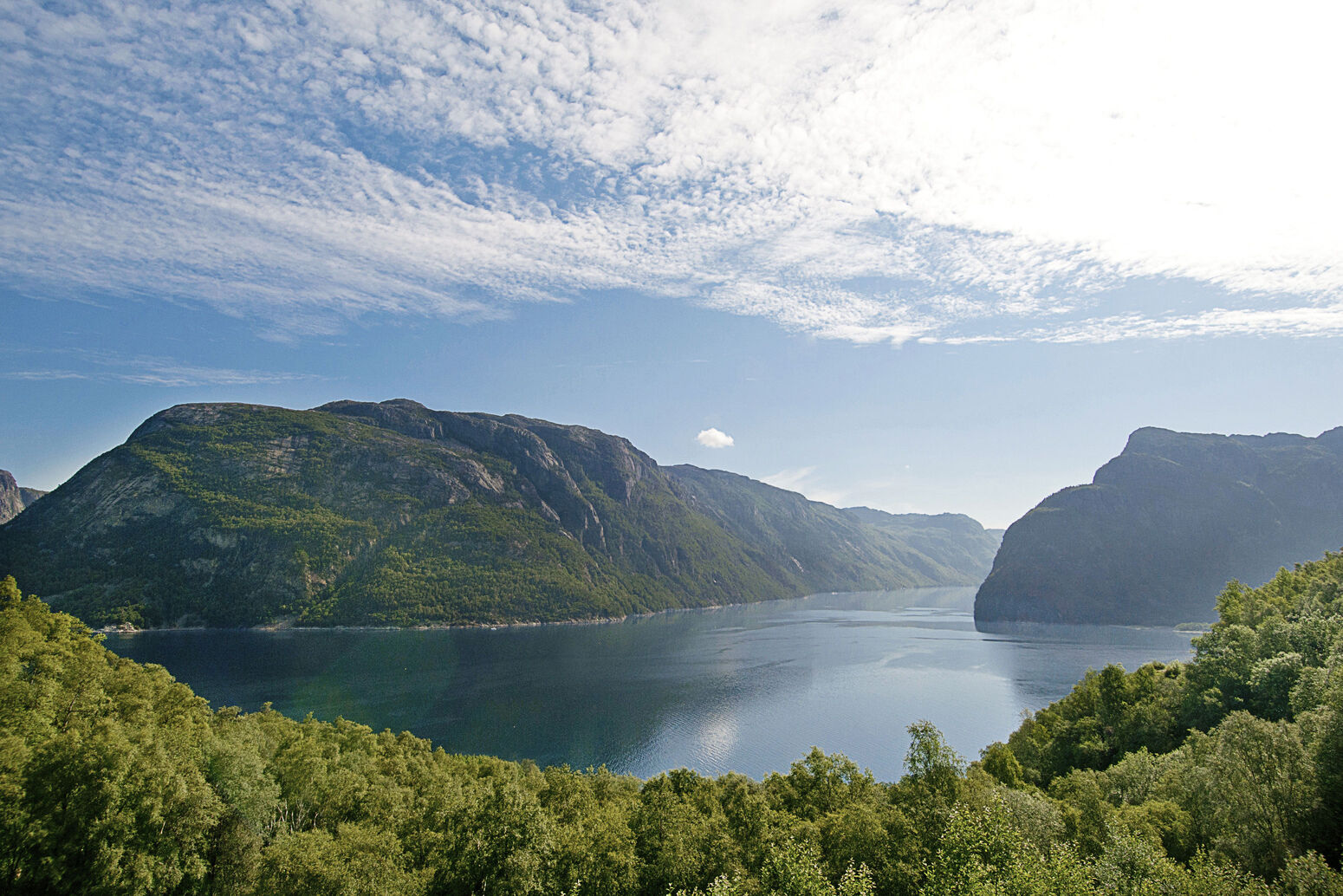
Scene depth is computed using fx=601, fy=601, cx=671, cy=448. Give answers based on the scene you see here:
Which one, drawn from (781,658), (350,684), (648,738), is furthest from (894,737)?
(350,684)

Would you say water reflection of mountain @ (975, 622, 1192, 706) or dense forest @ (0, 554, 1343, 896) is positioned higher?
dense forest @ (0, 554, 1343, 896)

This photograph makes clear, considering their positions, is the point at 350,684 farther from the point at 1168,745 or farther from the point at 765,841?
the point at 1168,745

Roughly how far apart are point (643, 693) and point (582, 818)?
102745 millimetres

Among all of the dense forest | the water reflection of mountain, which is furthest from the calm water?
the dense forest

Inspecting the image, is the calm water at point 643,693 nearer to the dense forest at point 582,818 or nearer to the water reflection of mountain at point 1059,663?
the water reflection of mountain at point 1059,663

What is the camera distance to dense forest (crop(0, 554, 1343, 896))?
2798 cm

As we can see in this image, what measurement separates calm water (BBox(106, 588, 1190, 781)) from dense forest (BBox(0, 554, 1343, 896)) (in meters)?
50.5

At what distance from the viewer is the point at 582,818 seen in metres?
40.5

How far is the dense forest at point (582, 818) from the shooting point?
2798cm

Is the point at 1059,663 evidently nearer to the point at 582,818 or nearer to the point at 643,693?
the point at 643,693

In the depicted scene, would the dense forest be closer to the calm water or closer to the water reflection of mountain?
the calm water

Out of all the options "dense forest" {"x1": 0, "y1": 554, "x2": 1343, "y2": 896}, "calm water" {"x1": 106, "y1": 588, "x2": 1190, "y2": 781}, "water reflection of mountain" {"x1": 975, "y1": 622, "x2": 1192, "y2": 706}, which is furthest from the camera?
"water reflection of mountain" {"x1": 975, "y1": 622, "x2": 1192, "y2": 706}

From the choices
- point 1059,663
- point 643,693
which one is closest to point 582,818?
point 643,693

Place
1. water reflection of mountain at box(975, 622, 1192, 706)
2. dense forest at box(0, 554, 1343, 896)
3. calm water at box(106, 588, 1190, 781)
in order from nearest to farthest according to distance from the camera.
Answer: dense forest at box(0, 554, 1343, 896) < calm water at box(106, 588, 1190, 781) < water reflection of mountain at box(975, 622, 1192, 706)
